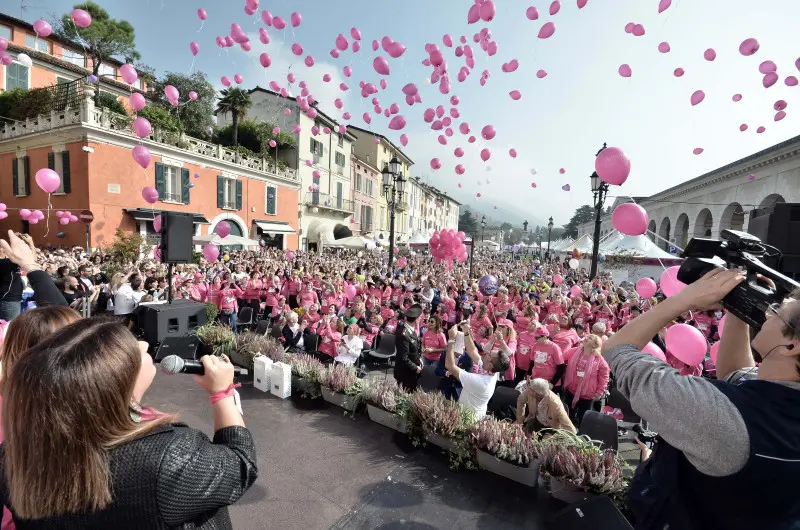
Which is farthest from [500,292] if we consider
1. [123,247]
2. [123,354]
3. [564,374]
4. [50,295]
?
[123,247]

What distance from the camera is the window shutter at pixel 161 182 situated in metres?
20.5

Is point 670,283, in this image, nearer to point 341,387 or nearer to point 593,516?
point 593,516

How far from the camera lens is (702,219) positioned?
2667cm

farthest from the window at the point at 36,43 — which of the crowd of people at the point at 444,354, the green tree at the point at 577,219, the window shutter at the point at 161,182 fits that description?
the green tree at the point at 577,219

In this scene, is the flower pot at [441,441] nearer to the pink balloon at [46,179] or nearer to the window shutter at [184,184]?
the pink balloon at [46,179]

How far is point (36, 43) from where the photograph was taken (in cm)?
2839

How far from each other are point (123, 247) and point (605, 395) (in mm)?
19263

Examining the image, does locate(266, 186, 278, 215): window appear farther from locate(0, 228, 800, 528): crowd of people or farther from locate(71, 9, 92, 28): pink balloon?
locate(71, 9, 92, 28): pink balloon

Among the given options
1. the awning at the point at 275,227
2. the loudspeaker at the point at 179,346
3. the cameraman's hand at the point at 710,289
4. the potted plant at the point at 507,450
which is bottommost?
the potted plant at the point at 507,450

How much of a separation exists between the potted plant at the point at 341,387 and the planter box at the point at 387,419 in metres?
0.27

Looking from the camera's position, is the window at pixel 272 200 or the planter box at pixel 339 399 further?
the window at pixel 272 200

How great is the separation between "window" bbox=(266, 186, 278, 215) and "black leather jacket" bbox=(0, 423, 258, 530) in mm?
29535

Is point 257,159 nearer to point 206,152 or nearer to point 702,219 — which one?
point 206,152

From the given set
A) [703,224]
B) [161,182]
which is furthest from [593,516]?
[703,224]
